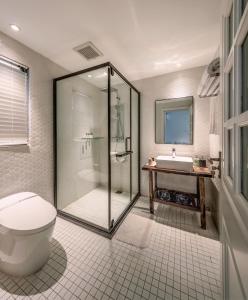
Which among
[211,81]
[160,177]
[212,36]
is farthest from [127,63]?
[160,177]

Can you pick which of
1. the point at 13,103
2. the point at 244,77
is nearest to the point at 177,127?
the point at 244,77

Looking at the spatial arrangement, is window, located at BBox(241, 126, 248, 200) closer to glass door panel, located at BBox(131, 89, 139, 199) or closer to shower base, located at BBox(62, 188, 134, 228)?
shower base, located at BBox(62, 188, 134, 228)

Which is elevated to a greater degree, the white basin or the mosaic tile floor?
the white basin

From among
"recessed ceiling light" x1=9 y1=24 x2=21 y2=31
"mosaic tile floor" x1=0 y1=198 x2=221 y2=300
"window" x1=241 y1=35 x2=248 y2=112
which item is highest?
"recessed ceiling light" x1=9 y1=24 x2=21 y2=31

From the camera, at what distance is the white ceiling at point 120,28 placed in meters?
1.28

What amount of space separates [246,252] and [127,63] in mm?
2357

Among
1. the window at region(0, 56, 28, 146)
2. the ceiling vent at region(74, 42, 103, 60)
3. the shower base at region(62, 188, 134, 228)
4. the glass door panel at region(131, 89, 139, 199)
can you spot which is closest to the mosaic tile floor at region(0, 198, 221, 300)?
the shower base at region(62, 188, 134, 228)

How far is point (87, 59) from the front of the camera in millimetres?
2053

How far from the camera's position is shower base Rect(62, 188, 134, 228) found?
203cm

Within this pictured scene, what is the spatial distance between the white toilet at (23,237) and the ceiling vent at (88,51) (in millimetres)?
1830

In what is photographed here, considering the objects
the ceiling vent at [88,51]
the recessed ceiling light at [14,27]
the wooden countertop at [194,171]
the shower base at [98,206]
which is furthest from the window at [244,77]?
the recessed ceiling light at [14,27]

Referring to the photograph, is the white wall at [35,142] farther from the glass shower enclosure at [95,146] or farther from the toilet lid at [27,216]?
the toilet lid at [27,216]

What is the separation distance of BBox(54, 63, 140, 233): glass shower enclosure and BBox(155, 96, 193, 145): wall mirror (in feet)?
1.31

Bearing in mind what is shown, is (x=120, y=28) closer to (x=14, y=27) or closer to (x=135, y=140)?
(x=14, y=27)
